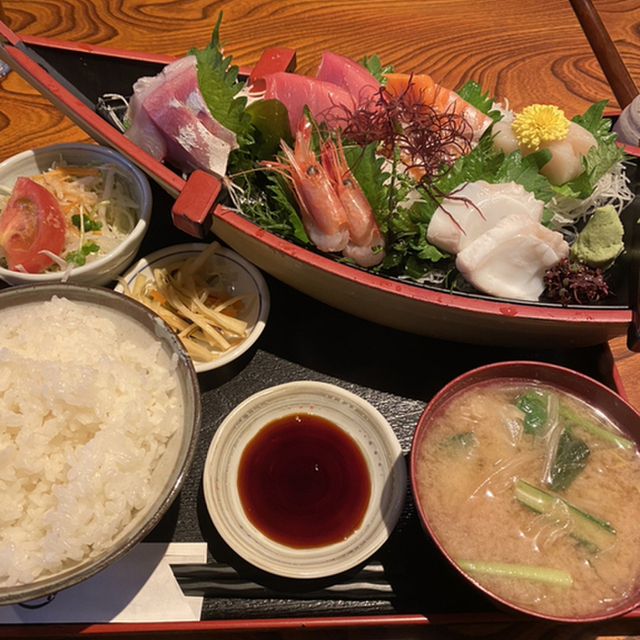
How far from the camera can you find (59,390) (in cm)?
126

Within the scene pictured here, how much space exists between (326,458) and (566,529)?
701 millimetres

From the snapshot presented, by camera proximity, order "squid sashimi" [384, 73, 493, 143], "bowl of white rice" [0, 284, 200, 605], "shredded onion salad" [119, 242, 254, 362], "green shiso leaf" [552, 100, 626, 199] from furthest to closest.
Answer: "squid sashimi" [384, 73, 493, 143]
"green shiso leaf" [552, 100, 626, 199]
"shredded onion salad" [119, 242, 254, 362]
"bowl of white rice" [0, 284, 200, 605]

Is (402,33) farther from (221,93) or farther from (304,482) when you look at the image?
(304,482)

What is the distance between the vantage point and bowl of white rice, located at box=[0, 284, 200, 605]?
1136 millimetres

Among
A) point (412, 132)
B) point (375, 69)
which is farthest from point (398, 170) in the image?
point (375, 69)

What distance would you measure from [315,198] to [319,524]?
1.04 m

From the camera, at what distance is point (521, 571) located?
118 cm

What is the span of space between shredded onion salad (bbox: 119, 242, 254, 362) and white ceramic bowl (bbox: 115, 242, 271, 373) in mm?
14

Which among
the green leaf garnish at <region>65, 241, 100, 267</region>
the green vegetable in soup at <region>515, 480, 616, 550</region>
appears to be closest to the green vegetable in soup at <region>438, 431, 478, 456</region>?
the green vegetable in soup at <region>515, 480, 616, 550</region>

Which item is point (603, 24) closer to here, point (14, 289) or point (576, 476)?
point (576, 476)

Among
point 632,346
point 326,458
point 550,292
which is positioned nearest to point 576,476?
point 632,346

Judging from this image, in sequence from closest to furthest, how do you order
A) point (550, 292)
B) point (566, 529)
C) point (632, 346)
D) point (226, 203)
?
point (566, 529) → point (632, 346) → point (550, 292) → point (226, 203)

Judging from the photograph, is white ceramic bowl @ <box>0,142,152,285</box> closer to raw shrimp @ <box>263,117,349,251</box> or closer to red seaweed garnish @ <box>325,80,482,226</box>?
raw shrimp @ <box>263,117,349,251</box>

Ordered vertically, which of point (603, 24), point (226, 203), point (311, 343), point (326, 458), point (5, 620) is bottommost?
point (5, 620)
